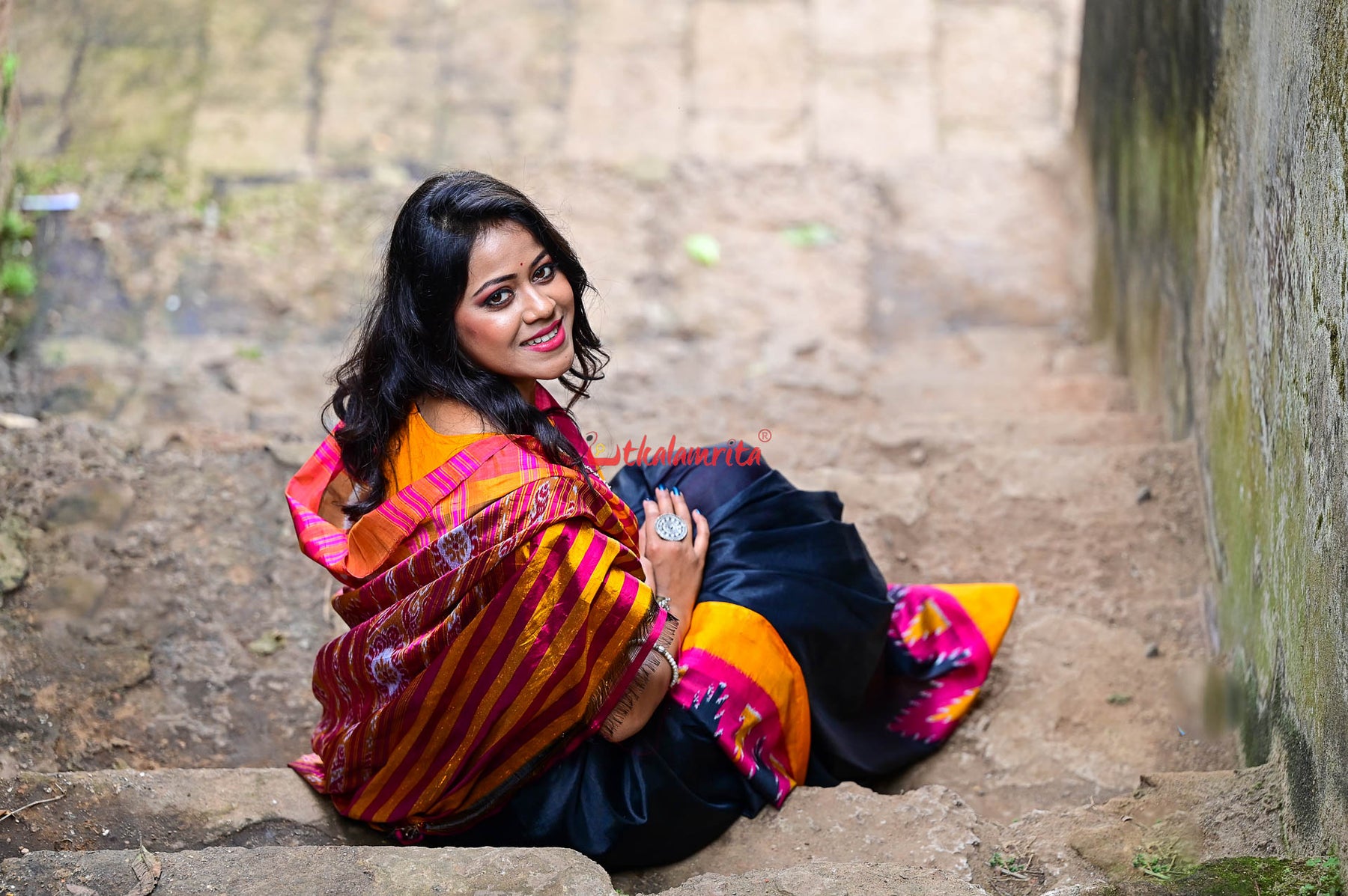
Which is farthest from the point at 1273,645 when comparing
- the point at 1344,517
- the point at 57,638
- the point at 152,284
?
the point at 152,284

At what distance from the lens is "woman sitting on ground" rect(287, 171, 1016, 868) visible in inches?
76.5

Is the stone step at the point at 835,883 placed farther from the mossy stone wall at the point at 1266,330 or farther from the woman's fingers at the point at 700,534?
the woman's fingers at the point at 700,534

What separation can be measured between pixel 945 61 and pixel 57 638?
13.8 ft

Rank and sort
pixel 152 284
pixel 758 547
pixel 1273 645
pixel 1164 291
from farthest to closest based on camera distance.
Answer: pixel 152 284 < pixel 1164 291 < pixel 758 547 < pixel 1273 645

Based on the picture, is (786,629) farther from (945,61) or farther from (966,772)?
(945,61)

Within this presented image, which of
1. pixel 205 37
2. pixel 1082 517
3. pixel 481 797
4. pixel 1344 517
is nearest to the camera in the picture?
pixel 1344 517

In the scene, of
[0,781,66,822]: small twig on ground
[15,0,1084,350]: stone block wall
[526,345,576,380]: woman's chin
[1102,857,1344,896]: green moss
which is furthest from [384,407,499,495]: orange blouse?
[15,0,1084,350]: stone block wall

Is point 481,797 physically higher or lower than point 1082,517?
lower

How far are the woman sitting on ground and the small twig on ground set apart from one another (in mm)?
389

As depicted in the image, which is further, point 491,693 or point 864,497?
point 864,497

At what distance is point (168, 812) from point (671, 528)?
3.00ft

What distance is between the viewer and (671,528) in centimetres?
224

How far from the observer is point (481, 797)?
2.09 metres

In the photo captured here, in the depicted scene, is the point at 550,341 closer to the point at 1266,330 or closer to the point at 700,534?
the point at 700,534
